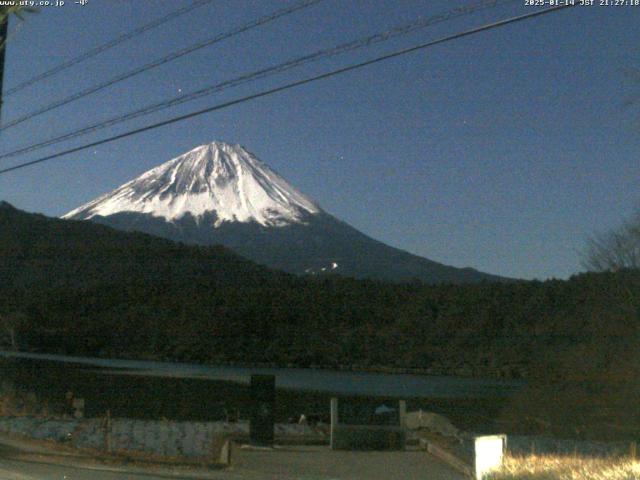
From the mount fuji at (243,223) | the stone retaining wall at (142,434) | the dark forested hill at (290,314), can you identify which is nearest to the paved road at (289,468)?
the stone retaining wall at (142,434)

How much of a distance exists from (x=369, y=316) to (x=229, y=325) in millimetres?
8156

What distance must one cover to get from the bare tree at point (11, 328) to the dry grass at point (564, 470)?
121 ft

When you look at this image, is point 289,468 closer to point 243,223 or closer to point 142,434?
point 142,434

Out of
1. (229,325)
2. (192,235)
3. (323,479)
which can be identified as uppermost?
(192,235)

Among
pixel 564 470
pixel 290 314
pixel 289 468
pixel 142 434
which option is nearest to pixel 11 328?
pixel 290 314

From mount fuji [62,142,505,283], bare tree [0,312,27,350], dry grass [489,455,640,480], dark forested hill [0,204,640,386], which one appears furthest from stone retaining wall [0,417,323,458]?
mount fuji [62,142,505,283]

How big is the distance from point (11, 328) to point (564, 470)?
3802 centimetres

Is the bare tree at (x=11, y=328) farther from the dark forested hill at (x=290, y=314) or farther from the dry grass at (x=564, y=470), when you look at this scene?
the dry grass at (x=564, y=470)

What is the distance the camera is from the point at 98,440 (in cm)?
1783

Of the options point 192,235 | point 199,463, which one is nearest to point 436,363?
point 199,463

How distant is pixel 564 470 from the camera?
10406 mm

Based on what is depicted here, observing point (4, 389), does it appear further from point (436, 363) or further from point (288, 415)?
point (436, 363)

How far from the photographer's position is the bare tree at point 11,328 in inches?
1704

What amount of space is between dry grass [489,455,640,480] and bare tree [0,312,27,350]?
36.9m
